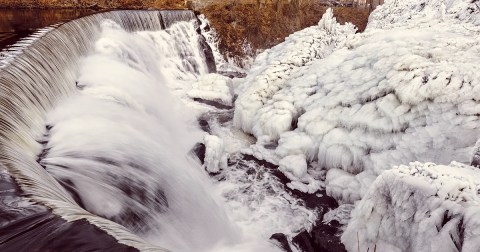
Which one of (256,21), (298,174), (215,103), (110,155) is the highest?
(256,21)

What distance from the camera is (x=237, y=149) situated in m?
7.49

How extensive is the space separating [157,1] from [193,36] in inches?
246

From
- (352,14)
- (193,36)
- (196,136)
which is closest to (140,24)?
(193,36)

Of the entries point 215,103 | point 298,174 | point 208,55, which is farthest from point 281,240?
point 208,55

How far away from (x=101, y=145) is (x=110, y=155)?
0.26 meters

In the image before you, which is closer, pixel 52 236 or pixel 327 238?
pixel 52 236

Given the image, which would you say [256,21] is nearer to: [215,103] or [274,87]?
[215,103]

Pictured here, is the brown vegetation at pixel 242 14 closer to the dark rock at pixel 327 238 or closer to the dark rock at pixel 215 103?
the dark rock at pixel 215 103

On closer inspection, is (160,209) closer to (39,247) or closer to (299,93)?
(39,247)

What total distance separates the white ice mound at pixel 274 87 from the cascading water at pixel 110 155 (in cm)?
129

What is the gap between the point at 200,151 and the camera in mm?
6945

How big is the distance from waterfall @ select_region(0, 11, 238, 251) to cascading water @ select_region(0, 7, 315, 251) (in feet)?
0.06

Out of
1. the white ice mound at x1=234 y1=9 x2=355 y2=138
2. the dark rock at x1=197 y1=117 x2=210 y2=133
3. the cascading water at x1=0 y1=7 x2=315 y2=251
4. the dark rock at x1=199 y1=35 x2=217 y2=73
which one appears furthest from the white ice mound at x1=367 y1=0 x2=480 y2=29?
the dark rock at x1=199 y1=35 x2=217 y2=73

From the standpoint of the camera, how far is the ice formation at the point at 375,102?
529 cm
